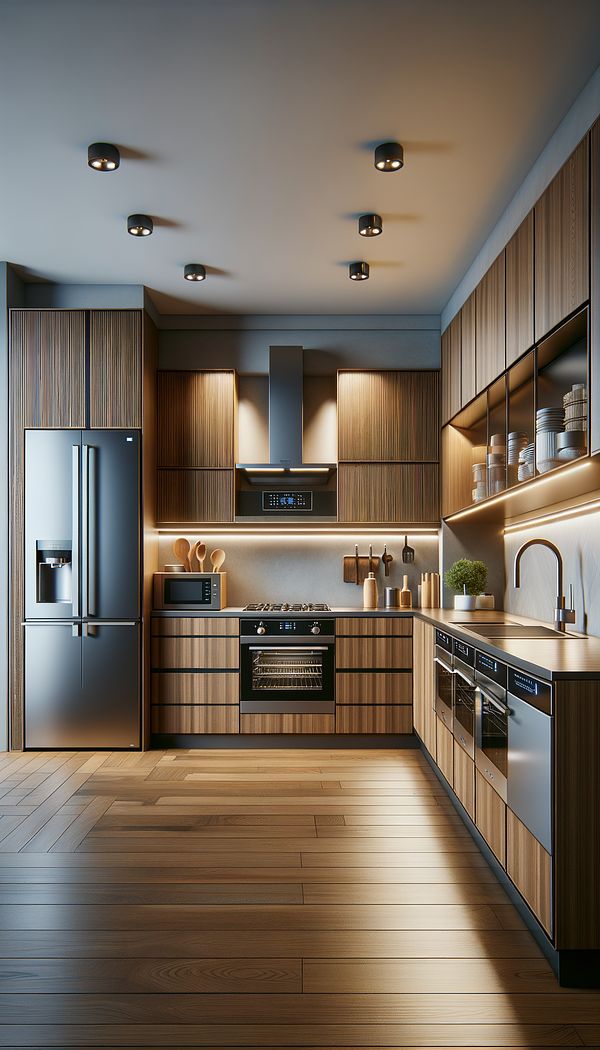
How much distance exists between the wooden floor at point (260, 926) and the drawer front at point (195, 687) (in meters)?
0.90

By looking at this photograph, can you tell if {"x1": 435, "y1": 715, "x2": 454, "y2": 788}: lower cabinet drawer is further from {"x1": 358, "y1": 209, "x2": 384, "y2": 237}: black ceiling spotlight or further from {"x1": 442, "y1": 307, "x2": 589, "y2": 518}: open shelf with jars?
{"x1": 358, "y1": 209, "x2": 384, "y2": 237}: black ceiling spotlight

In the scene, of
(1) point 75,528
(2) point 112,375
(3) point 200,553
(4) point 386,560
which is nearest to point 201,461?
(3) point 200,553

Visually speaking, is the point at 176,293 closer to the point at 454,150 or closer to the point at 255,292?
the point at 255,292

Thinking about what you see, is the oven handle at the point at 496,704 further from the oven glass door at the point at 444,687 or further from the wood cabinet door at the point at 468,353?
the wood cabinet door at the point at 468,353

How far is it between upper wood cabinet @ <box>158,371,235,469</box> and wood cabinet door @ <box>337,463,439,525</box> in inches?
34.6

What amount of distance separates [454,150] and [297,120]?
26.9 inches

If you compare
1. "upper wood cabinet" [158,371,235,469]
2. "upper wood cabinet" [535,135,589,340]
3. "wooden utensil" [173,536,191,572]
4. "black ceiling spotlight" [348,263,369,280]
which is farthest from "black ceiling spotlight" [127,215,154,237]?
"wooden utensil" [173,536,191,572]

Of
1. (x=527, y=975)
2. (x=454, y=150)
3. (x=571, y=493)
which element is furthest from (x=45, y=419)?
(x=527, y=975)

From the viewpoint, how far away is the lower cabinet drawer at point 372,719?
4840mm

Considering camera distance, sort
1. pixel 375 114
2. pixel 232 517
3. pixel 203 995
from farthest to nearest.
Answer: pixel 232 517, pixel 375 114, pixel 203 995

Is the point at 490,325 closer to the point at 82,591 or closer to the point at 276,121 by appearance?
the point at 276,121

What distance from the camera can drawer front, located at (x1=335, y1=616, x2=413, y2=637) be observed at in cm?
485

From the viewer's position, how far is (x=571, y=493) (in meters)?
3.12

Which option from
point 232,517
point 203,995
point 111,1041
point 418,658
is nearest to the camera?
point 111,1041
